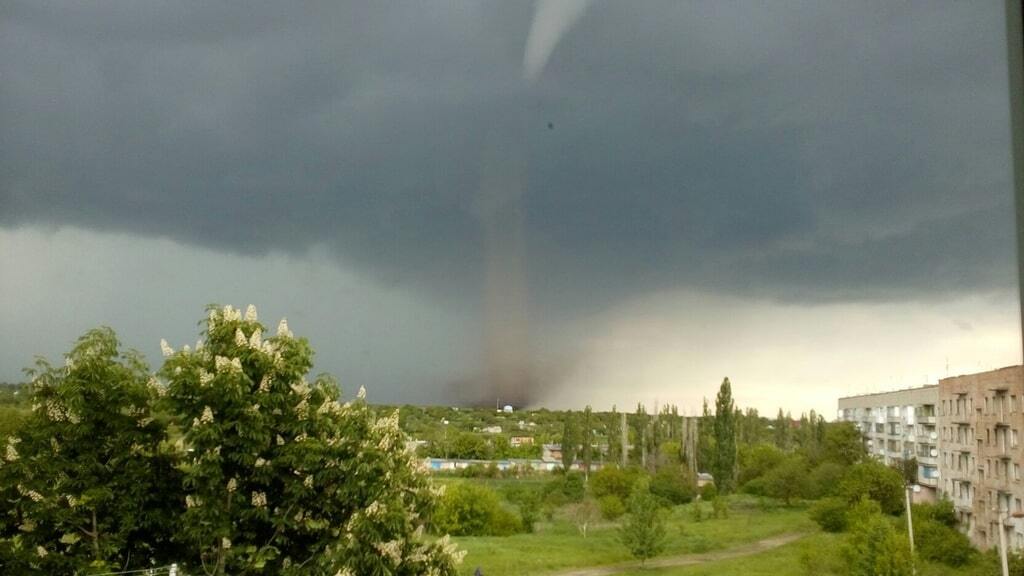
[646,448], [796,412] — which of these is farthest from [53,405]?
[796,412]

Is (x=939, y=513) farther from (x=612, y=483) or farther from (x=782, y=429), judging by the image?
(x=782, y=429)

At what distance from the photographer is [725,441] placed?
62.1ft

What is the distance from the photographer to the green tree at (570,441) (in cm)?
1972

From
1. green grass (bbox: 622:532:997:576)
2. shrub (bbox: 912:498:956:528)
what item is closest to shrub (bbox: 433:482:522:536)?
green grass (bbox: 622:532:997:576)

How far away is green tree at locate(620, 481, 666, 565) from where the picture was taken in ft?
46.1

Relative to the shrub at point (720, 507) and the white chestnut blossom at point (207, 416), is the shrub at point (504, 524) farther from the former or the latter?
the white chestnut blossom at point (207, 416)

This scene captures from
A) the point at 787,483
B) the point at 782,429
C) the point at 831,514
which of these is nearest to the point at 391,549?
the point at 831,514

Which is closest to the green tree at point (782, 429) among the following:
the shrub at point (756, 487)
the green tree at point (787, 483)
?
the shrub at point (756, 487)

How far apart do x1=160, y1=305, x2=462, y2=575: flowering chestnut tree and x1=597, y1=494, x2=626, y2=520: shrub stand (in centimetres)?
1361

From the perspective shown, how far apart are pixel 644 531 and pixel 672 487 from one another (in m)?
4.73

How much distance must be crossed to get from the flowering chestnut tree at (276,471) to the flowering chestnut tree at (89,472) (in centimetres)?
16

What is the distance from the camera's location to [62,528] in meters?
3.10

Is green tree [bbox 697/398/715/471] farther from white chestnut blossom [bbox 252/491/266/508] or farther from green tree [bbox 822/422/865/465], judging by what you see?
white chestnut blossom [bbox 252/491/266/508]

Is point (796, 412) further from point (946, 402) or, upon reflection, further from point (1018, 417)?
point (1018, 417)
